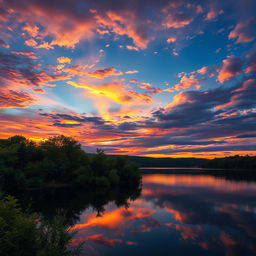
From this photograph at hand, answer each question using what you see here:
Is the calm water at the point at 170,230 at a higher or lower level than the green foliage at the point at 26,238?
lower

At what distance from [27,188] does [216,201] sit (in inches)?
1732

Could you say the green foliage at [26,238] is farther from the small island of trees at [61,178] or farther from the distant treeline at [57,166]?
the distant treeline at [57,166]

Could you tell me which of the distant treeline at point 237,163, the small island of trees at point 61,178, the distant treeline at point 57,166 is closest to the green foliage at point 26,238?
the small island of trees at point 61,178

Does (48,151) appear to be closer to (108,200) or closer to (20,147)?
(20,147)

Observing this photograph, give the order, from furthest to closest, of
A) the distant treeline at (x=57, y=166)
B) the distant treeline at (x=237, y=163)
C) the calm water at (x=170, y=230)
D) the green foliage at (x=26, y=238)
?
the distant treeline at (x=237, y=163), the distant treeline at (x=57, y=166), the calm water at (x=170, y=230), the green foliage at (x=26, y=238)

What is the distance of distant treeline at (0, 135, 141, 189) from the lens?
52.2 meters

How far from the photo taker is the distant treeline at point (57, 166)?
171ft

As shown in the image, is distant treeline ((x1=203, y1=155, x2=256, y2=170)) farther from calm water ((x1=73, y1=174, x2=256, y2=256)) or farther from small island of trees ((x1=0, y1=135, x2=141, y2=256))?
calm water ((x1=73, y1=174, x2=256, y2=256))

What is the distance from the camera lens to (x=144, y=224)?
26.0 meters

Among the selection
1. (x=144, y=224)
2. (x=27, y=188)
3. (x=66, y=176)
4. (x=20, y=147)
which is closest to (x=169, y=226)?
(x=144, y=224)

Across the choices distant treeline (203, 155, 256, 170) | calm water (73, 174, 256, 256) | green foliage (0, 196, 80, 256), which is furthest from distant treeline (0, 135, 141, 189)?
distant treeline (203, 155, 256, 170)

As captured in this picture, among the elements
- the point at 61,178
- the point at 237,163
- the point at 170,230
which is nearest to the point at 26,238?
the point at 170,230

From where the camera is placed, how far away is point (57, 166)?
62.5m

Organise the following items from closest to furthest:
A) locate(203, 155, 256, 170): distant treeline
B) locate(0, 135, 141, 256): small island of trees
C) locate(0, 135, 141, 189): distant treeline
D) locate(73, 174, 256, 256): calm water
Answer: locate(73, 174, 256, 256): calm water → locate(0, 135, 141, 256): small island of trees → locate(0, 135, 141, 189): distant treeline → locate(203, 155, 256, 170): distant treeline
